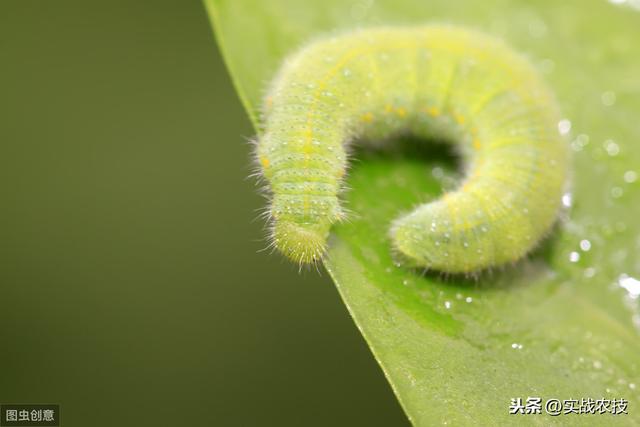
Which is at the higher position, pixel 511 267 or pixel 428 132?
pixel 428 132

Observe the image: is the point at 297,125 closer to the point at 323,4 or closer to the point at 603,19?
the point at 323,4

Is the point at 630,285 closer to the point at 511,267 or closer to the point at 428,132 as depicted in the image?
the point at 511,267

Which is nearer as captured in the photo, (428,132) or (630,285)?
(630,285)

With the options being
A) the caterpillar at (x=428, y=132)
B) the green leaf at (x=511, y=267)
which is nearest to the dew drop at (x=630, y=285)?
the green leaf at (x=511, y=267)

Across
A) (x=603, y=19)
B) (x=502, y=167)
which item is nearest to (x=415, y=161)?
(x=502, y=167)

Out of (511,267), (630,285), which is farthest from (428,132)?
(630,285)

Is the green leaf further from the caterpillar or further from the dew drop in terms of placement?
the caterpillar
